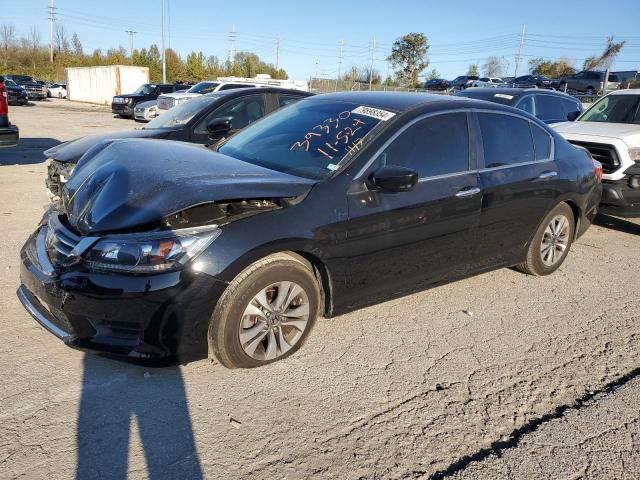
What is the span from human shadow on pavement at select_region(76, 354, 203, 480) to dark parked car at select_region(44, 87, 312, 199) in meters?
3.50

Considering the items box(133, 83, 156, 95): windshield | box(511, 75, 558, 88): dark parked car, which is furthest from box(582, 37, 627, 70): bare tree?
box(133, 83, 156, 95): windshield

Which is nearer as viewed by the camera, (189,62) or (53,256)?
(53,256)

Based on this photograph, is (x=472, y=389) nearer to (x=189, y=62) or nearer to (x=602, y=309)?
(x=602, y=309)

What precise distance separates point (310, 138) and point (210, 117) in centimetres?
346

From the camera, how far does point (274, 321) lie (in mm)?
3121

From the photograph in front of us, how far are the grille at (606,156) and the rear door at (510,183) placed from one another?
2264 millimetres

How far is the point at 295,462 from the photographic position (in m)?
2.39

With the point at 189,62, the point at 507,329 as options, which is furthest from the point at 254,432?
the point at 189,62

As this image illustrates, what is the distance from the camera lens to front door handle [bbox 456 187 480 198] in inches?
154

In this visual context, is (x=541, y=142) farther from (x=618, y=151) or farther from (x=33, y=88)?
(x=33, y=88)

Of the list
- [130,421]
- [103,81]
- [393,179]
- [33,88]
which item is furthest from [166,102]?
[33,88]

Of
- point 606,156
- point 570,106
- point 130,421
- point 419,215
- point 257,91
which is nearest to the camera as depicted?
point 130,421

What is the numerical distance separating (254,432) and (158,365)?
2.17 ft

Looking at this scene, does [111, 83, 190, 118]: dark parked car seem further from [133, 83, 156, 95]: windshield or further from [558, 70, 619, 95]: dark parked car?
[558, 70, 619, 95]: dark parked car
